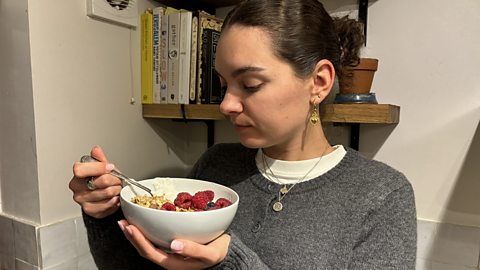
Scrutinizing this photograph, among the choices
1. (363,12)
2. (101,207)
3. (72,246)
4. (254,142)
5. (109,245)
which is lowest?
(72,246)

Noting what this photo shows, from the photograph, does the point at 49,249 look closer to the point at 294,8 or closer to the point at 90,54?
the point at 90,54

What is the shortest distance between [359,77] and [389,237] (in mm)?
480

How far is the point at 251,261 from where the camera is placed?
2.04ft

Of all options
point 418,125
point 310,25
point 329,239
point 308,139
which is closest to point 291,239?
point 329,239

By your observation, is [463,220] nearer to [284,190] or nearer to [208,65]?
[284,190]

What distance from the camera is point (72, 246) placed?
108cm

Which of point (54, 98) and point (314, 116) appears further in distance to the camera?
point (54, 98)

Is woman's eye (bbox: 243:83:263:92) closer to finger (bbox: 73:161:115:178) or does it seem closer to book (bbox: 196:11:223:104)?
finger (bbox: 73:161:115:178)

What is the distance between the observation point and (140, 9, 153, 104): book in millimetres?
1266

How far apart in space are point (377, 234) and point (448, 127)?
1.69ft

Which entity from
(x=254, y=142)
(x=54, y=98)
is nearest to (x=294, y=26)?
(x=254, y=142)

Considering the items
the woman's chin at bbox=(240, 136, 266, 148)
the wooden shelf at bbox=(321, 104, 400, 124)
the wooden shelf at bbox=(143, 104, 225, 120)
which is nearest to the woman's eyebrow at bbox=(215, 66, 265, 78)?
the woman's chin at bbox=(240, 136, 266, 148)

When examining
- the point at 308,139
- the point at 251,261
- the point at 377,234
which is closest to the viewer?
the point at 251,261

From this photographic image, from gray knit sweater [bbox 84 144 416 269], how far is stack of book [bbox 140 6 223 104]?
50 cm
